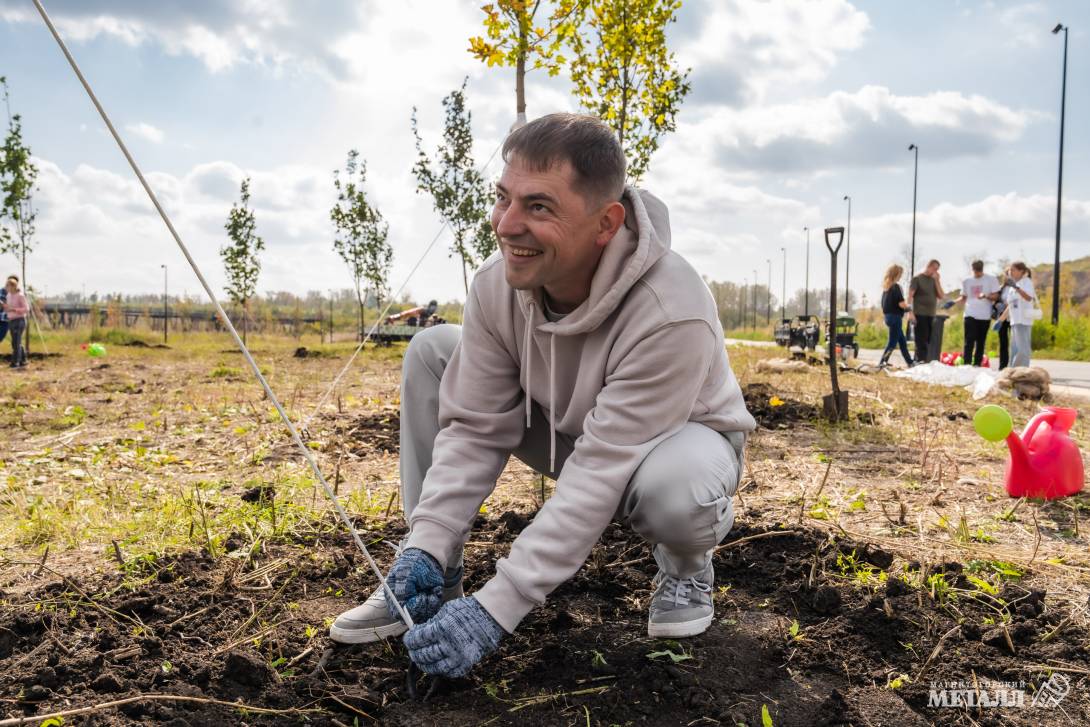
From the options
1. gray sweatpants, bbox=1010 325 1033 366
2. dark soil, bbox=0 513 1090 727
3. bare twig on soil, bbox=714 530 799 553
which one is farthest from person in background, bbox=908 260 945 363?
dark soil, bbox=0 513 1090 727

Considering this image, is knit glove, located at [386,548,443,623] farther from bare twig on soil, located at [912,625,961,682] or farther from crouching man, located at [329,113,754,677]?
bare twig on soil, located at [912,625,961,682]

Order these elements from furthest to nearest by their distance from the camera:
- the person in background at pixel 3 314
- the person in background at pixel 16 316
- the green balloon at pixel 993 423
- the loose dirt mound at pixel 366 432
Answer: the person in background at pixel 3 314 → the person in background at pixel 16 316 → the loose dirt mound at pixel 366 432 → the green balloon at pixel 993 423

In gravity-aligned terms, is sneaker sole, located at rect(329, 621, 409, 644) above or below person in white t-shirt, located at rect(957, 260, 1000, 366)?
below

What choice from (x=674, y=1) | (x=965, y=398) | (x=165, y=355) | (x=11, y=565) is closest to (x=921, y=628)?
(x=11, y=565)

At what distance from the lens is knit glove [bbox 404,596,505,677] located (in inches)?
59.6

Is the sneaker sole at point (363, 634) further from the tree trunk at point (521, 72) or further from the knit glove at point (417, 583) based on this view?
the tree trunk at point (521, 72)

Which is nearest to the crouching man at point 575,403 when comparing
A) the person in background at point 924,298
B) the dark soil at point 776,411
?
the dark soil at point 776,411

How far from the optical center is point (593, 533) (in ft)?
5.47

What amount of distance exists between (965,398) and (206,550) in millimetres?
6365

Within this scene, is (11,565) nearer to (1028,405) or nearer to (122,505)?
(122,505)

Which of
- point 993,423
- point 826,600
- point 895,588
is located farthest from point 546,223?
point 993,423

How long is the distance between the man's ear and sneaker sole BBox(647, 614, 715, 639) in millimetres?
972

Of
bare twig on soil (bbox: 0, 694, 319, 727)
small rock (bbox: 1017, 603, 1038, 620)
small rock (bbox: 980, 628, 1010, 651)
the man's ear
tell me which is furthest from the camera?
small rock (bbox: 1017, 603, 1038, 620)

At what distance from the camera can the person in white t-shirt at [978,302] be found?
9.11 meters
